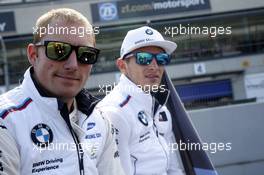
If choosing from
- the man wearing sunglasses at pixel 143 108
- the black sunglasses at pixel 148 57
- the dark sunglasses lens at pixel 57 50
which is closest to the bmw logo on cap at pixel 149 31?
the man wearing sunglasses at pixel 143 108

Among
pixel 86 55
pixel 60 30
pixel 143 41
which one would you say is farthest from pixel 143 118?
pixel 60 30

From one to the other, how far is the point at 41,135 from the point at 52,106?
129 mm

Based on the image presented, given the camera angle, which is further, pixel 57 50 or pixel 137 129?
pixel 137 129

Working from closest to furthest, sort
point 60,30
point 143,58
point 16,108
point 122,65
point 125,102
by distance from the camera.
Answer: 1. point 16,108
2. point 60,30
3. point 125,102
4. point 143,58
5. point 122,65

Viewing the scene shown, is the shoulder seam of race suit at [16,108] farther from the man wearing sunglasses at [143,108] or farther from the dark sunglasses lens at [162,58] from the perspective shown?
the dark sunglasses lens at [162,58]

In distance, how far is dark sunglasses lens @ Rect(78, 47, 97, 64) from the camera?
1945mm

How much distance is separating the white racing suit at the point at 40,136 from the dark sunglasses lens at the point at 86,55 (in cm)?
22

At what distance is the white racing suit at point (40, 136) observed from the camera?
1736 millimetres

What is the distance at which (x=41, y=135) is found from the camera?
1.84 m

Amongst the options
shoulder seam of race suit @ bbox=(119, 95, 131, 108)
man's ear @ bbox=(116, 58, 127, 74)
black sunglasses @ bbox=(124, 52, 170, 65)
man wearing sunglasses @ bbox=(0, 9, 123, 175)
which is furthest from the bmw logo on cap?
man wearing sunglasses @ bbox=(0, 9, 123, 175)

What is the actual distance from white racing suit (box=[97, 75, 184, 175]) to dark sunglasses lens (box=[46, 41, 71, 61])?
2.55 ft

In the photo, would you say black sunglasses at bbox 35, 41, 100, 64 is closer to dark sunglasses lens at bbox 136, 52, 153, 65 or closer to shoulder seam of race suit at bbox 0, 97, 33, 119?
shoulder seam of race suit at bbox 0, 97, 33, 119

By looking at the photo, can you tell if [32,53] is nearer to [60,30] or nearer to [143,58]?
[60,30]

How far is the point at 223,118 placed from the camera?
6090 millimetres
